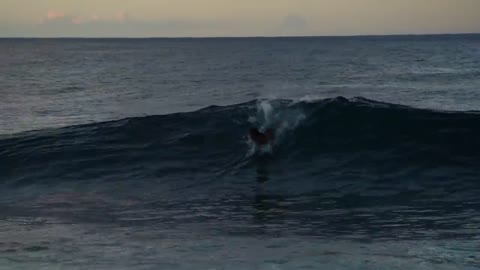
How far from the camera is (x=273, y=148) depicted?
1834 centimetres

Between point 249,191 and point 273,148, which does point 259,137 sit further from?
point 249,191

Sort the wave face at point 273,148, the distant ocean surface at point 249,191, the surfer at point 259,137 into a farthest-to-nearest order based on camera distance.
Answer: the surfer at point 259,137
the wave face at point 273,148
the distant ocean surface at point 249,191

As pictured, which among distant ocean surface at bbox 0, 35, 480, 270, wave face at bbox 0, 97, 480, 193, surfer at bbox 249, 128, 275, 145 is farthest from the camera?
surfer at bbox 249, 128, 275, 145

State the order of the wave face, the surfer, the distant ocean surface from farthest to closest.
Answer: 1. the surfer
2. the wave face
3. the distant ocean surface

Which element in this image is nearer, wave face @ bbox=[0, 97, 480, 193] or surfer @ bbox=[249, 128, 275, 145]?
wave face @ bbox=[0, 97, 480, 193]

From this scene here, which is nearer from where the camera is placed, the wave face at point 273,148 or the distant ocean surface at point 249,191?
the distant ocean surface at point 249,191

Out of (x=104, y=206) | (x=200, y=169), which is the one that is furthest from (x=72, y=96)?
(x=104, y=206)

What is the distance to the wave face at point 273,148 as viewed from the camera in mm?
16359

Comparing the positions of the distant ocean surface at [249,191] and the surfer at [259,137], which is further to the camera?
the surfer at [259,137]

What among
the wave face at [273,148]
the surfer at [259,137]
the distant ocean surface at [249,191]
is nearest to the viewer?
the distant ocean surface at [249,191]

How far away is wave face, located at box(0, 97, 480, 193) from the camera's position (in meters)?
16.4

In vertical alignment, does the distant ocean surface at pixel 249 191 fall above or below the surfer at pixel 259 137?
below

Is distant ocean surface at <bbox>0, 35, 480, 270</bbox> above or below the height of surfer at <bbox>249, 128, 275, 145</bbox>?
below

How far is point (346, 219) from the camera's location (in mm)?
12195
